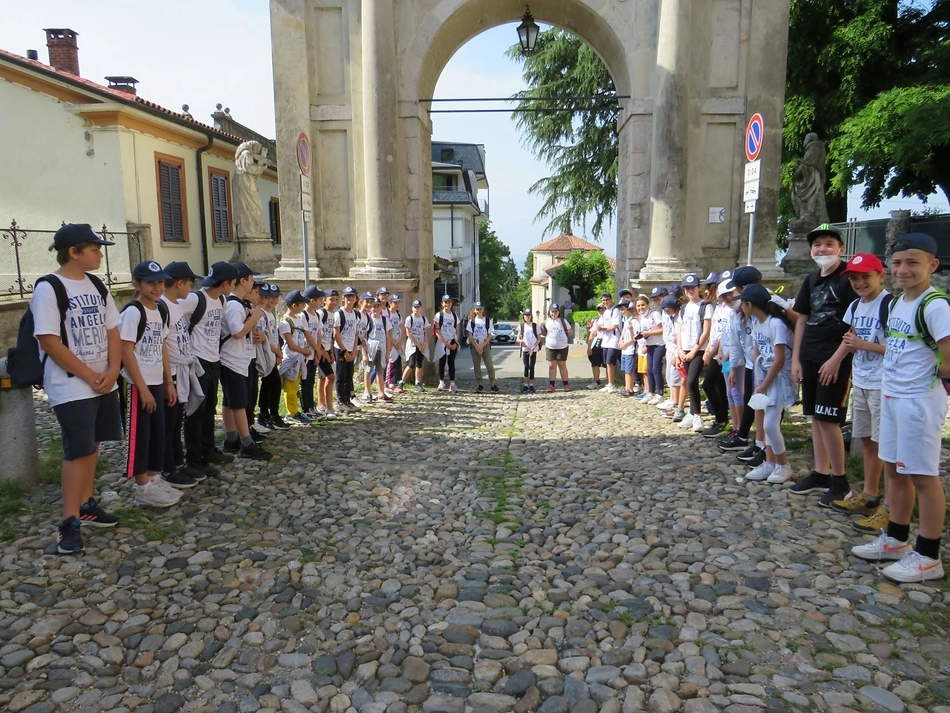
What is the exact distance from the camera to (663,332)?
9734 millimetres

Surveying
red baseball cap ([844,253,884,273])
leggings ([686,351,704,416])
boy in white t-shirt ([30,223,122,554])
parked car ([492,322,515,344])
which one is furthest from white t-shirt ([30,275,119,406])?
parked car ([492,322,515,344])

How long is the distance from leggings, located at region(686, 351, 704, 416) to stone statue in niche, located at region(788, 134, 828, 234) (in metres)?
11.5

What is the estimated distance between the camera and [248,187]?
1814 centimetres

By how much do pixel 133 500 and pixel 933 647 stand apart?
211 inches

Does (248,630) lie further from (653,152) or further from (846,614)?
(653,152)

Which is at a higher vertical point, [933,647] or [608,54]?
[608,54]

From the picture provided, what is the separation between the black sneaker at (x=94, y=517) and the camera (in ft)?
15.4

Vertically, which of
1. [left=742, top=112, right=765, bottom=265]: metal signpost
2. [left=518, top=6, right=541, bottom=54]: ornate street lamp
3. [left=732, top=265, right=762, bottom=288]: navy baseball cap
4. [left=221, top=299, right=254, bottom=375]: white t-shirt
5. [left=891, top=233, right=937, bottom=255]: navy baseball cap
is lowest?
A: [left=221, top=299, right=254, bottom=375]: white t-shirt

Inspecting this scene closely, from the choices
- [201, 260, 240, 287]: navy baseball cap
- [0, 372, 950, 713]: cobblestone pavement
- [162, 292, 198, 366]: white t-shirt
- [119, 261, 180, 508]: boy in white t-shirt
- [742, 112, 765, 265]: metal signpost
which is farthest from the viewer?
[742, 112, 765, 265]: metal signpost

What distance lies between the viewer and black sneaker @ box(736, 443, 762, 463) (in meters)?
6.36

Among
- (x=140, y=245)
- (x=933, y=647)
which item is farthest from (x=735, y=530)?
(x=140, y=245)

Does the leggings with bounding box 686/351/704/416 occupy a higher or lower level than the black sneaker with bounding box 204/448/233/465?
higher

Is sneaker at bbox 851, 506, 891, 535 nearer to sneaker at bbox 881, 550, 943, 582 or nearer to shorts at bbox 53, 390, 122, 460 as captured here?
sneaker at bbox 881, 550, 943, 582

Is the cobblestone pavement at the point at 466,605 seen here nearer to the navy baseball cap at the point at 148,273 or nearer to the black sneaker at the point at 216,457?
the black sneaker at the point at 216,457
